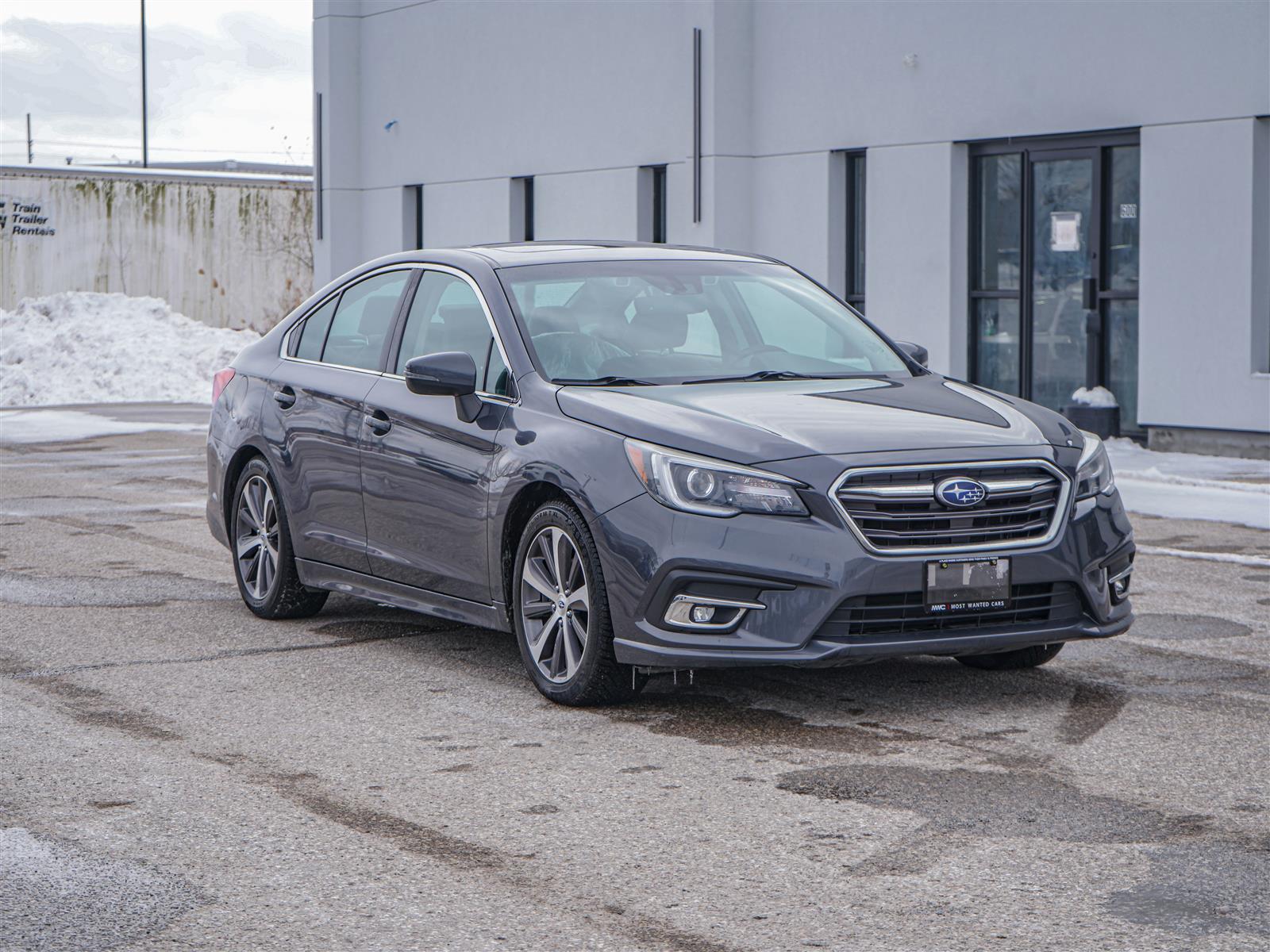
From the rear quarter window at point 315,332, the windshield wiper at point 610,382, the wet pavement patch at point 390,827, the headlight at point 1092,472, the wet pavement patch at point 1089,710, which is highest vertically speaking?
the rear quarter window at point 315,332

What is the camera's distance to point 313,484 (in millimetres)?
8125

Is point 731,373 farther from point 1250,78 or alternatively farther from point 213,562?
point 1250,78

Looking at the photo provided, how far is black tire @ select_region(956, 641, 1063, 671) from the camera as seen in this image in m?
7.16

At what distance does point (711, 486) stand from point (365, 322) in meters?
2.60

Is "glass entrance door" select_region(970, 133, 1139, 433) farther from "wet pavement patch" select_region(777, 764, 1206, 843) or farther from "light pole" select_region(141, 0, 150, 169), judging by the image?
"light pole" select_region(141, 0, 150, 169)

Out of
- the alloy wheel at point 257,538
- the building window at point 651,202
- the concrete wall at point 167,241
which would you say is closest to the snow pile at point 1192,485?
the alloy wheel at point 257,538

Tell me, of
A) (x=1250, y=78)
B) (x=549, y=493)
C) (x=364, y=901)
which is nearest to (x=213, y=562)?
(x=549, y=493)

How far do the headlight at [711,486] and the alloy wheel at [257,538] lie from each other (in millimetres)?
2823

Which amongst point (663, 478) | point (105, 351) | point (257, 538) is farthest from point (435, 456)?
point (105, 351)

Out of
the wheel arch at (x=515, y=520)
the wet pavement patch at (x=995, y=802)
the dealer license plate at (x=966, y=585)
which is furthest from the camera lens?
the wheel arch at (x=515, y=520)

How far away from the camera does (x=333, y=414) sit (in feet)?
26.2

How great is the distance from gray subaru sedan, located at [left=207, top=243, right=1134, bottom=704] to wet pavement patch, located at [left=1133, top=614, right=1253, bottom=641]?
43.6 inches

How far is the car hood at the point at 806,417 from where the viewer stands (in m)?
6.21

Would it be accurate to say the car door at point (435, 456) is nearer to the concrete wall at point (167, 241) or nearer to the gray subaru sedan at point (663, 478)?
the gray subaru sedan at point (663, 478)
